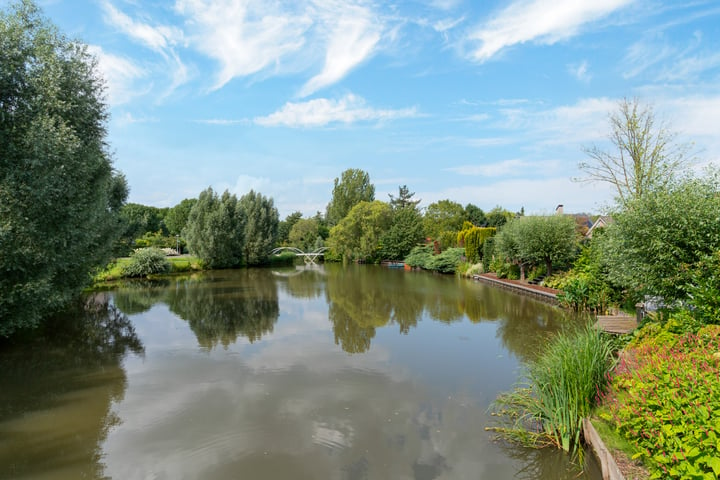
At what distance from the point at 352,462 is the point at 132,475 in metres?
2.34

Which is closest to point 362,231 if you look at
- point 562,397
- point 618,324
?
point 618,324

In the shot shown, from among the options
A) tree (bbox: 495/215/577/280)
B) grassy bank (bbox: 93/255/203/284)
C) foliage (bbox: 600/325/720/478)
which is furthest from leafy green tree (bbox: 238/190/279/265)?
foliage (bbox: 600/325/720/478)

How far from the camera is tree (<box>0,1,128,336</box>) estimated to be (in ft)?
23.6

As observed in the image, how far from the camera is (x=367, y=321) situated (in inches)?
489

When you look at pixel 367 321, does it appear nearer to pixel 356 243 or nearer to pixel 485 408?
pixel 485 408

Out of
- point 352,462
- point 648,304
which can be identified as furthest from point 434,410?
point 648,304

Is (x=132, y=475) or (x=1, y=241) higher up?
(x=1, y=241)

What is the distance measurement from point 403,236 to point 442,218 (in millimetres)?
7793

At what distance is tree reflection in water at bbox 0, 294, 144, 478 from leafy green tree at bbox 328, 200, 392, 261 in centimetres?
3033

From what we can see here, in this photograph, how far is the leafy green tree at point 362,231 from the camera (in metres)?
41.3

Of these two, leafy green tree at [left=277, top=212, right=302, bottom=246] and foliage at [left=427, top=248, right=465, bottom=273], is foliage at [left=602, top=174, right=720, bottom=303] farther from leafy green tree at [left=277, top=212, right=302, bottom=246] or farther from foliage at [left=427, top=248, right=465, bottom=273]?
leafy green tree at [left=277, top=212, right=302, bottom=246]

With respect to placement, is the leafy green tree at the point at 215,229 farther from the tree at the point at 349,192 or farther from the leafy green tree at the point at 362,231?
the tree at the point at 349,192

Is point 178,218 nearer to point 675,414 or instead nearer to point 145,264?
point 145,264

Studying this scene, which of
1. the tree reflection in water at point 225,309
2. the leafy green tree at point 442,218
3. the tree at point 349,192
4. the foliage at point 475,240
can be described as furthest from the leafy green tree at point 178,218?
the foliage at point 475,240
